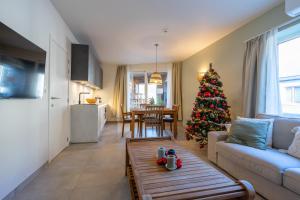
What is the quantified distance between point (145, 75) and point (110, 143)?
3845mm

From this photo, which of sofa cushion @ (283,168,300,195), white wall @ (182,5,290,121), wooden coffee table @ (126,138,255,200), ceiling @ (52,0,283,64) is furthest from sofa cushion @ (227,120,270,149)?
ceiling @ (52,0,283,64)

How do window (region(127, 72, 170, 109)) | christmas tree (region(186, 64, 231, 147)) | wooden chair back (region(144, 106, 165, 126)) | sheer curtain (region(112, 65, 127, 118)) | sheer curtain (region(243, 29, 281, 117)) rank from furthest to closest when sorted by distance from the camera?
window (region(127, 72, 170, 109)) → sheer curtain (region(112, 65, 127, 118)) → wooden chair back (region(144, 106, 165, 126)) → christmas tree (region(186, 64, 231, 147)) → sheer curtain (region(243, 29, 281, 117))

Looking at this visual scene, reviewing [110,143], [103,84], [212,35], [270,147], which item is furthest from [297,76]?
[103,84]

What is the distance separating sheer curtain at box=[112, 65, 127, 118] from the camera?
669 cm

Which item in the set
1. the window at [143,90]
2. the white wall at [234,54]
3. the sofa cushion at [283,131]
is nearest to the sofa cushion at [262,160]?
the sofa cushion at [283,131]

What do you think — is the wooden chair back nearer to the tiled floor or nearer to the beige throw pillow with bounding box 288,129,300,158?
the tiled floor

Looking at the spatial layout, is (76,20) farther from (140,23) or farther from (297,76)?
(297,76)

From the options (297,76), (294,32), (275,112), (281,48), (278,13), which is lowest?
(275,112)

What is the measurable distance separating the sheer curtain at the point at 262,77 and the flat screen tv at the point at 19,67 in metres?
3.31

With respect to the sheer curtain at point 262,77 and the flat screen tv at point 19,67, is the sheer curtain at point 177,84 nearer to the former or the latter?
the sheer curtain at point 262,77

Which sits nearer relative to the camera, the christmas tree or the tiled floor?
the tiled floor

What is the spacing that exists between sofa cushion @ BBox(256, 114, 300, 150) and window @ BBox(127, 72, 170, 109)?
478cm

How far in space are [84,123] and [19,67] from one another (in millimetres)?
2261

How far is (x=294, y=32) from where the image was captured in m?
2.48
